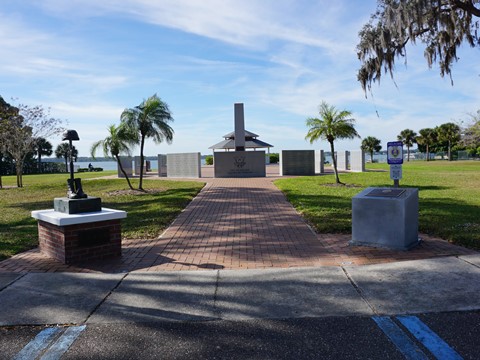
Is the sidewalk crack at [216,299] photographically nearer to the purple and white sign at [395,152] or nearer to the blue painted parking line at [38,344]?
the blue painted parking line at [38,344]

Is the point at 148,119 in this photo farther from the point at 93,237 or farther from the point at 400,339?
the point at 400,339

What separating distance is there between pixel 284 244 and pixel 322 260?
1159 millimetres

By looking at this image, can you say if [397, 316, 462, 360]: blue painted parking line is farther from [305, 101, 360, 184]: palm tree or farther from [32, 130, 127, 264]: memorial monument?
[305, 101, 360, 184]: palm tree

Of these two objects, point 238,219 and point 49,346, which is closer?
point 49,346

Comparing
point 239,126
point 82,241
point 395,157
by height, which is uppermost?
point 239,126

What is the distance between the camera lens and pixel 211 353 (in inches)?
130

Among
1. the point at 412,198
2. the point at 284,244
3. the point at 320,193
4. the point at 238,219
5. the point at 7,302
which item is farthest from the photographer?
the point at 320,193

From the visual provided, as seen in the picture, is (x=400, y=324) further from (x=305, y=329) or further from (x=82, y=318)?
(x=82, y=318)

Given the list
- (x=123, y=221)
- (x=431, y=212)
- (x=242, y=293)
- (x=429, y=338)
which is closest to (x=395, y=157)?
(x=431, y=212)

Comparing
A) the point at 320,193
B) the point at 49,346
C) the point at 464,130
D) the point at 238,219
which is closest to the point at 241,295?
the point at 49,346

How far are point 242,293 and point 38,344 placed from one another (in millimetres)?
2070

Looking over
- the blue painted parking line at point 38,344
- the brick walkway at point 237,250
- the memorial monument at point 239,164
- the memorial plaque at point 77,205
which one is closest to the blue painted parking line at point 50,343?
the blue painted parking line at point 38,344

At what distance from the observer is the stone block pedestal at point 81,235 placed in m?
5.87

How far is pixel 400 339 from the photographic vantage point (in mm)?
3484
